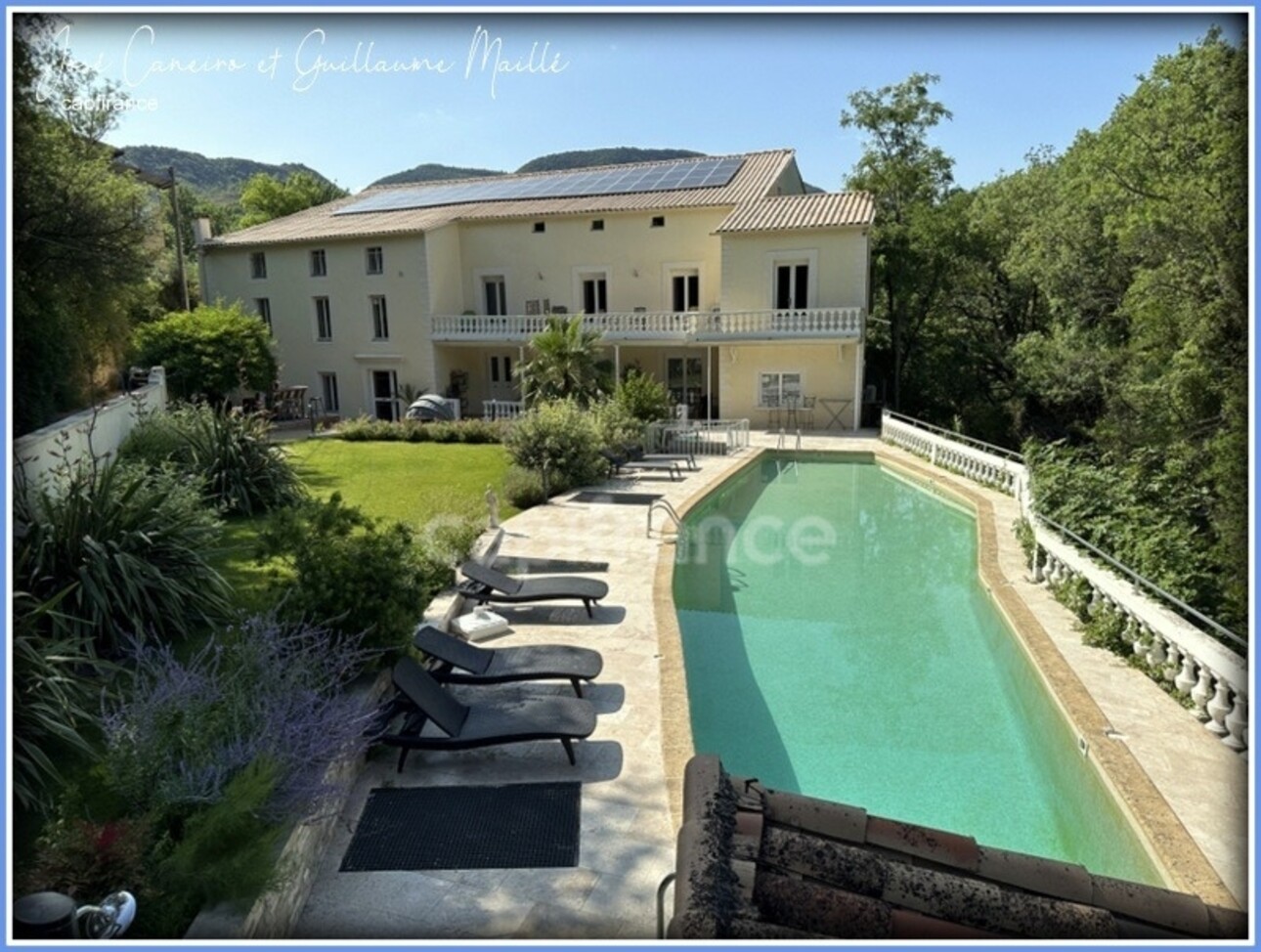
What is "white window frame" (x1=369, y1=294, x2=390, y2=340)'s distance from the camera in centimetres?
2979

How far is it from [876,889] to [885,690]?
5.64 meters

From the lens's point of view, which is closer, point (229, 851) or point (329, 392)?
point (229, 851)

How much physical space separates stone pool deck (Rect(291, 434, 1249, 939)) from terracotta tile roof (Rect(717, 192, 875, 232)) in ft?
58.3

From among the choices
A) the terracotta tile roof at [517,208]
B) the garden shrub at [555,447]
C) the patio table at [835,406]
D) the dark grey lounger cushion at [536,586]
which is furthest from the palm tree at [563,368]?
the dark grey lounger cushion at [536,586]

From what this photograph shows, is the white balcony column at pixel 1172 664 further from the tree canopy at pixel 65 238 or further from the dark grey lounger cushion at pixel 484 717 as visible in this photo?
the tree canopy at pixel 65 238

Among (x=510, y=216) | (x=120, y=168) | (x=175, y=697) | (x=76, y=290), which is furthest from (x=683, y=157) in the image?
(x=175, y=697)

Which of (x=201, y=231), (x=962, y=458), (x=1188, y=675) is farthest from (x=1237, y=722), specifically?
(x=201, y=231)

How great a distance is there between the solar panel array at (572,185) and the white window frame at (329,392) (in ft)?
24.4

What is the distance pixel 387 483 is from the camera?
1672cm

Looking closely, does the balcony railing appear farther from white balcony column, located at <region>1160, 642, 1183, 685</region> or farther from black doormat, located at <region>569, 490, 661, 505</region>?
white balcony column, located at <region>1160, 642, 1183, 685</region>

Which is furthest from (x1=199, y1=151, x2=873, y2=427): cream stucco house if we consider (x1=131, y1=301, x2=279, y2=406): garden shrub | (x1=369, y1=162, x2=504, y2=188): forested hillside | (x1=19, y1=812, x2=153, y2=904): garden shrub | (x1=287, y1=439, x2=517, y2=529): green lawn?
(x1=19, y1=812, x2=153, y2=904): garden shrub

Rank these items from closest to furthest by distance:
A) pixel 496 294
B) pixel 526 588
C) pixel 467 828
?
pixel 467 828, pixel 526 588, pixel 496 294

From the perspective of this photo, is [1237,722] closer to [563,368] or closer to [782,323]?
[563,368]

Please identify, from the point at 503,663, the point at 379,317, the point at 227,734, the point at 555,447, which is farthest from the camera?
the point at 379,317
